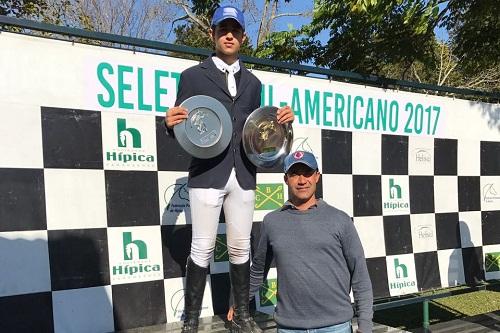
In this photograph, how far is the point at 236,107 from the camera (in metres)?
2.15

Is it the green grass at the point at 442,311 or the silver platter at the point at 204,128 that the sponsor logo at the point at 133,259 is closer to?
the silver platter at the point at 204,128

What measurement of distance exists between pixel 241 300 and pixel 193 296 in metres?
0.22

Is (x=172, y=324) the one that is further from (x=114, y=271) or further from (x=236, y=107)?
(x=236, y=107)

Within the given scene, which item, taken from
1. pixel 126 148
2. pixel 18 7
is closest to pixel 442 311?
pixel 126 148

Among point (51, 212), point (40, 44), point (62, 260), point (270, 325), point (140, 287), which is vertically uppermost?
point (40, 44)

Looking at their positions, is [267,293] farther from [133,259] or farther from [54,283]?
[54,283]

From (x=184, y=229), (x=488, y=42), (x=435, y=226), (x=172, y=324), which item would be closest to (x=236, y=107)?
(x=184, y=229)

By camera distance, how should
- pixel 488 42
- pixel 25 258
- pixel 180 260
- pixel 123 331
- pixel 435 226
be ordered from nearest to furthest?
1. pixel 25 258
2. pixel 123 331
3. pixel 180 260
4. pixel 435 226
5. pixel 488 42

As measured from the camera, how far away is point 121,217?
7.90ft

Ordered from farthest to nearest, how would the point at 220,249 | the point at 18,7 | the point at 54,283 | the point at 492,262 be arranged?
1. the point at 18,7
2. the point at 492,262
3. the point at 220,249
4. the point at 54,283

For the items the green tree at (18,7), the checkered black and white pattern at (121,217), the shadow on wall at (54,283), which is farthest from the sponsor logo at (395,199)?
the green tree at (18,7)

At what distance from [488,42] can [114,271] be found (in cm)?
507

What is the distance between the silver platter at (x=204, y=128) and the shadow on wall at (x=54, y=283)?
0.75 m

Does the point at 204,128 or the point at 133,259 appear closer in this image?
the point at 204,128
